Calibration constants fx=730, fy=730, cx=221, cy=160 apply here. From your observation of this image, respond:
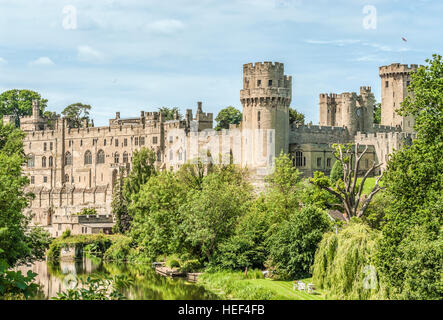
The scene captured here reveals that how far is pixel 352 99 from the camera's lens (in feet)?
249

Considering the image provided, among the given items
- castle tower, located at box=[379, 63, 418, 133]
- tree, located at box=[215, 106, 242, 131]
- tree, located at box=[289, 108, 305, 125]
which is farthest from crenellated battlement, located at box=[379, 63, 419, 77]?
tree, located at box=[215, 106, 242, 131]

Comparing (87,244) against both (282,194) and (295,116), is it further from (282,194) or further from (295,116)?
(295,116)

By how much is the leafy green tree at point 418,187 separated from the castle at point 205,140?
35.9 m

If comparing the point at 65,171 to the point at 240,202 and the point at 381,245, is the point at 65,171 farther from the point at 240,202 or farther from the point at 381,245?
the point at 381,245

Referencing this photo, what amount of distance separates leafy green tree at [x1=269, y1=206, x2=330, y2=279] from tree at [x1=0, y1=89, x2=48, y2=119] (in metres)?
81.1

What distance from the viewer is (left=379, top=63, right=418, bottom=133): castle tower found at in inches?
3196

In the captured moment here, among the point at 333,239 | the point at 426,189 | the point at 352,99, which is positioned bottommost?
the point at 333,239

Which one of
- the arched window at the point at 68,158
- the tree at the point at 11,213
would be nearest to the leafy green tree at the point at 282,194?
the tree at the point at 11,213

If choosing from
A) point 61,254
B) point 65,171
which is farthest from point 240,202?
point 65,171

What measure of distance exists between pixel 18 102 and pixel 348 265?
3559 inches

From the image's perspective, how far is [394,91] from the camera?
82.6 meters

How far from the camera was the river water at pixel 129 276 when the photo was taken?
37719 millimetres

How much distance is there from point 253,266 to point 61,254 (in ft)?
83.1
